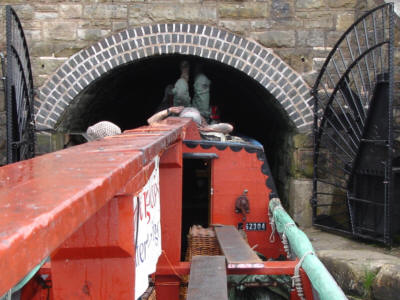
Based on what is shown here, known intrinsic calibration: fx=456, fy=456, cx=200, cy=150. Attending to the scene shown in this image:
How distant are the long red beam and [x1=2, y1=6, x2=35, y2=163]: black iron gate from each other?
3.58 m

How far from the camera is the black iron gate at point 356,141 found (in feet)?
15.9

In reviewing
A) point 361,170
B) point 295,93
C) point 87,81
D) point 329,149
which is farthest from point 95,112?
point 361,170

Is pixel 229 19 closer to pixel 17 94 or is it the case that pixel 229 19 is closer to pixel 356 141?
pixel 356 141

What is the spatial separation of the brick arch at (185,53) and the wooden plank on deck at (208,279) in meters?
3.67

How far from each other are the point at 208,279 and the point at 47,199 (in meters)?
1.97

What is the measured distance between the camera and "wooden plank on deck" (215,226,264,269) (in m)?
2.87

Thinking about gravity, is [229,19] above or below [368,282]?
above

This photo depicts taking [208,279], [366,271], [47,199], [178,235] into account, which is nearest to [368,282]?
[366,271]

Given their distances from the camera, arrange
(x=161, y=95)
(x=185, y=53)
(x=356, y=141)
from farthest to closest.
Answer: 1. (x=161, y=95)
2. (x=185, y=53)
3. (x=356, y=141)

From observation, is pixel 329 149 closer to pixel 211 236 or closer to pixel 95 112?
pixel 211 236

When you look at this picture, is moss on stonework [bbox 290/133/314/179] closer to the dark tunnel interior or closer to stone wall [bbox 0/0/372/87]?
the dark tunnel interior

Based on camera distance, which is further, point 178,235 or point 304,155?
point 304,155

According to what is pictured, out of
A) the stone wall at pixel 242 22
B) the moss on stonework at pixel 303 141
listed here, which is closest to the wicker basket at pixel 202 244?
the stone wall at pixel 242 22

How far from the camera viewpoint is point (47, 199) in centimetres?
71
